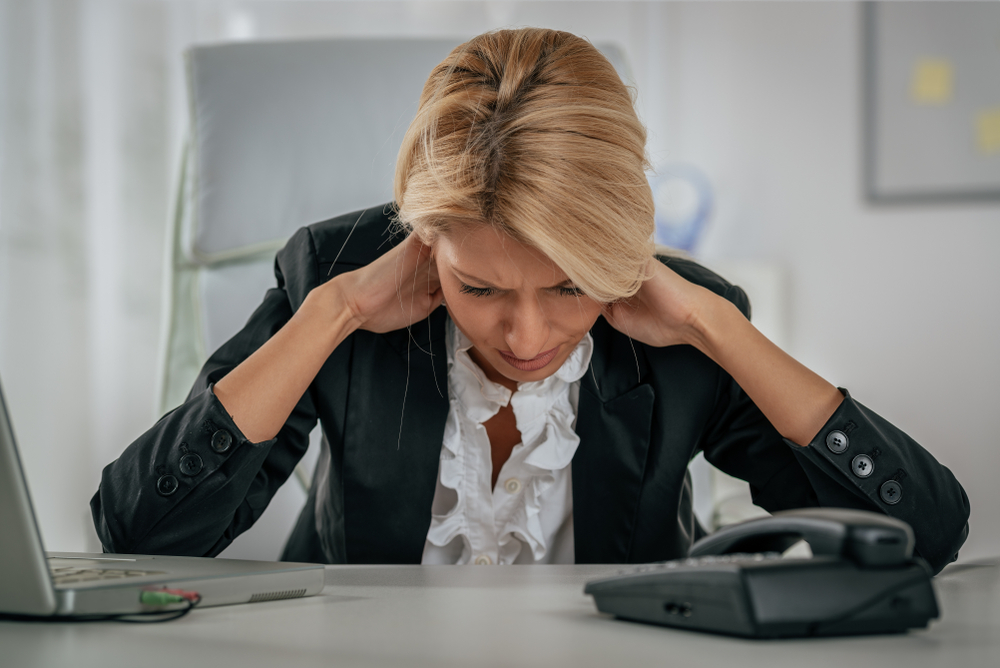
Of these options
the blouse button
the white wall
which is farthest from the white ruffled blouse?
the white wall

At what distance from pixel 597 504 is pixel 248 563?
1.76 feet

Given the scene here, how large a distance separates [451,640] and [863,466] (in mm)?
619

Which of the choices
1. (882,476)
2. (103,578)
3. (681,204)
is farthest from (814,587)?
(681,204)

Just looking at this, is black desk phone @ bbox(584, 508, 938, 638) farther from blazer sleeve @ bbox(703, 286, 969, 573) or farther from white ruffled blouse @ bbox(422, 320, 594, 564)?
white ruffled blouse @ bbox(422, 320, 594, 564)

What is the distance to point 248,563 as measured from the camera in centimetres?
60

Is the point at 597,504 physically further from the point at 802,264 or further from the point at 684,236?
the point at 802,264

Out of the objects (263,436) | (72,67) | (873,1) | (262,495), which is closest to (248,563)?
(263,436)

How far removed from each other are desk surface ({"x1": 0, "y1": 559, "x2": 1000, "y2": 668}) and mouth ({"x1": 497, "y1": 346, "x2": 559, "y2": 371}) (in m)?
0.38

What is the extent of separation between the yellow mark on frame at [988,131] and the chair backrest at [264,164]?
5.91ft

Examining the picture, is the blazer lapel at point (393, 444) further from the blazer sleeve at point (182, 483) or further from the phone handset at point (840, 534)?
the phone handset at point (840, 534)

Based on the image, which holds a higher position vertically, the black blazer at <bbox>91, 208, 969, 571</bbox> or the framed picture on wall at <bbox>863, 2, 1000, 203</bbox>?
the framed picture on wall at <bbox>863, 2, 1000, 203</bbox>

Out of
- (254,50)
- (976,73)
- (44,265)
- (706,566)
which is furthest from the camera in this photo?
(976,73)

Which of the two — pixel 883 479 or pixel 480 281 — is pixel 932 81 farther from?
pixel 480 281

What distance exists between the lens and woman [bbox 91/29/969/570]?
820 mm
